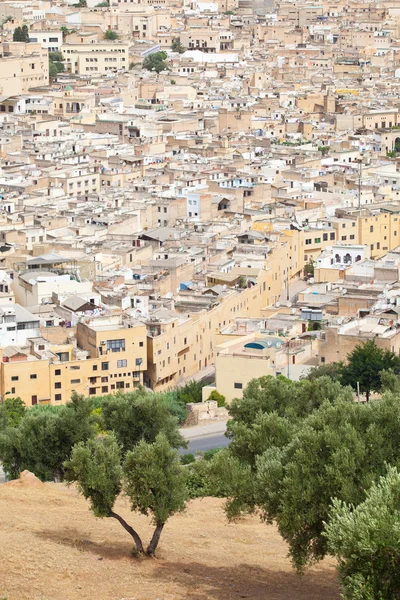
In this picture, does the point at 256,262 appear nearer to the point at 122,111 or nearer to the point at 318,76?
the point at 122,111

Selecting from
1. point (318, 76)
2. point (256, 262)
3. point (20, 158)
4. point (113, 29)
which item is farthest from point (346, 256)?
point (113, 29)

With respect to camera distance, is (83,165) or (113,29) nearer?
(83,165)

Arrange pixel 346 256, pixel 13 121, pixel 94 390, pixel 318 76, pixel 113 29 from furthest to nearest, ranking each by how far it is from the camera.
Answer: pixel 113 29 → pixel 318 76 → pixel 13 121 → pixel 346 256 → pixel 94 390

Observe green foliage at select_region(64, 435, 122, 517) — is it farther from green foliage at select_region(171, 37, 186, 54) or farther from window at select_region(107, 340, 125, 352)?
green foliage at select_region(171, 37, 186, 54)

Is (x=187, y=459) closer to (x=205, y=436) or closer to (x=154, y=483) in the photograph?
(x=205, y=436)

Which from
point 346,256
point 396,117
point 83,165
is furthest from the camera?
point 396,117

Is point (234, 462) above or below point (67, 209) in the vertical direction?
above

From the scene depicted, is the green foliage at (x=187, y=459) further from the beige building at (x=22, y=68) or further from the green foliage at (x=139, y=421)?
the beige building at (x=22, y=68)

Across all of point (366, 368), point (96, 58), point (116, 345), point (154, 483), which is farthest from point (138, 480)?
point (96, 58)
